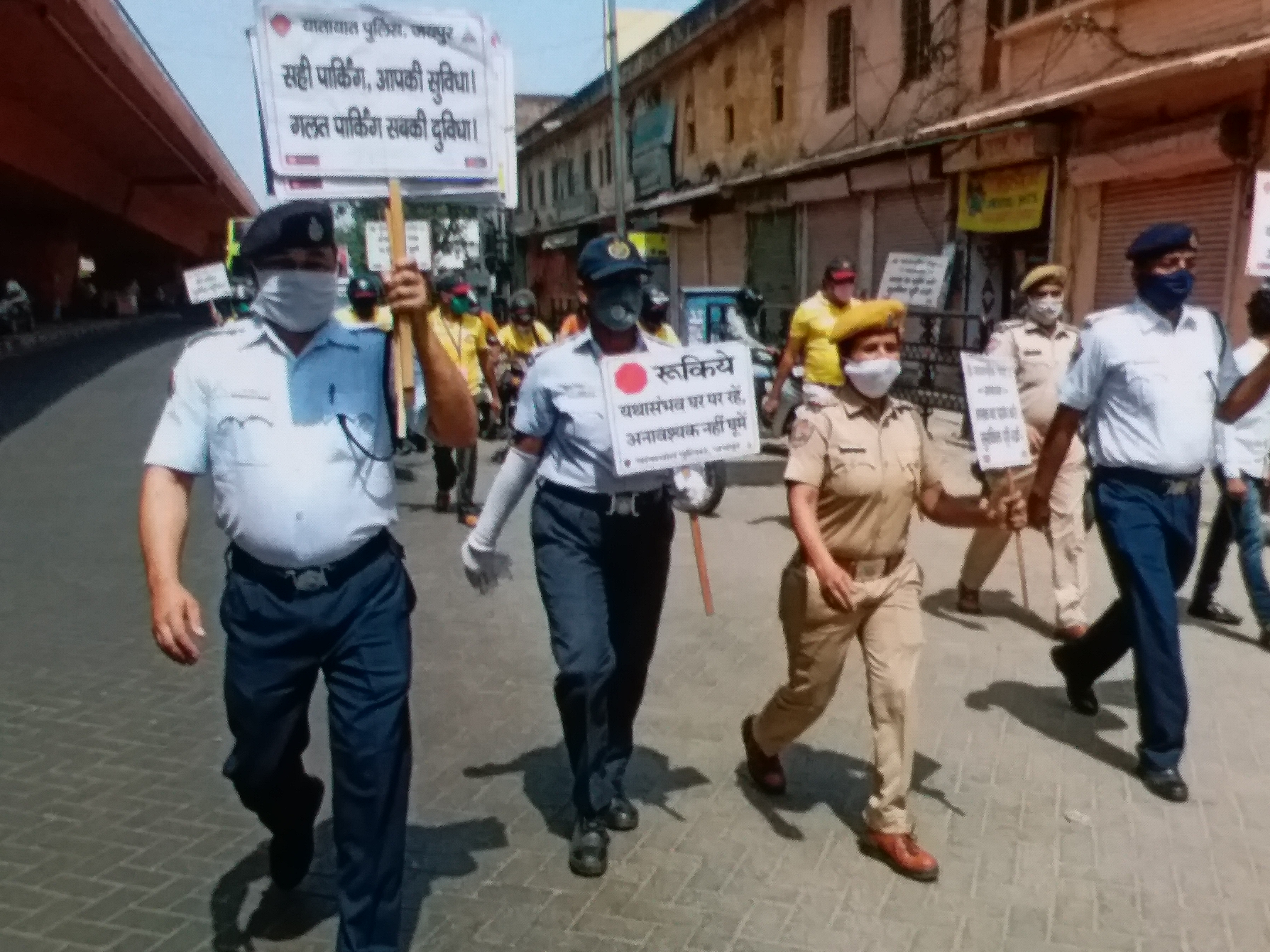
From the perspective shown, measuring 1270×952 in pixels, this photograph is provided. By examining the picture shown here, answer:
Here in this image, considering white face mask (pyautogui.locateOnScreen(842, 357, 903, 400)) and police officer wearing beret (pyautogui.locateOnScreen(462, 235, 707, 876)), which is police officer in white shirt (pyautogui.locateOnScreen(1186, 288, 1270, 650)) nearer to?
white face mask (pyautogui.locateOnScreen(842, 357, 903, 400))

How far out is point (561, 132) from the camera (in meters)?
42.6

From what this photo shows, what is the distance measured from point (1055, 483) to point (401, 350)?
3.90 m

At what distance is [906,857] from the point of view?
12.2ft

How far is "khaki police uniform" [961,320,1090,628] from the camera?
607 centimetres

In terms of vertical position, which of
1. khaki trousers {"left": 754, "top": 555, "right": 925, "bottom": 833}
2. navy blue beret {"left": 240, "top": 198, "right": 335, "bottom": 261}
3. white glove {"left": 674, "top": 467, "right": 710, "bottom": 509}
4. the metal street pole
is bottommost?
khaki trousers {"left": 754, "top": 555, "right": 925, "bottom": 833}

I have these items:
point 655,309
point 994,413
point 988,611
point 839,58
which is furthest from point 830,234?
point 994,413

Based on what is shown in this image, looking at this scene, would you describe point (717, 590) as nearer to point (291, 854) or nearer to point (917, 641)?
point (917, 641)

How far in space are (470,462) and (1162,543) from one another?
6152 millimetres

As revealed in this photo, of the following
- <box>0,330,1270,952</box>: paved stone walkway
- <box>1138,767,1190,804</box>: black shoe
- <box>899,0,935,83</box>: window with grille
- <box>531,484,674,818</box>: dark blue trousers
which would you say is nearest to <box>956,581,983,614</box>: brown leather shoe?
<box>0,330,1270,952</box>: paved stone walkway

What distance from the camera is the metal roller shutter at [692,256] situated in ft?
95.8

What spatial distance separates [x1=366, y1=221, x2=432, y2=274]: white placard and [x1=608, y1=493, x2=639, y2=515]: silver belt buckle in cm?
871

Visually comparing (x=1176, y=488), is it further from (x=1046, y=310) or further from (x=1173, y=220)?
(x=1173, y=220)

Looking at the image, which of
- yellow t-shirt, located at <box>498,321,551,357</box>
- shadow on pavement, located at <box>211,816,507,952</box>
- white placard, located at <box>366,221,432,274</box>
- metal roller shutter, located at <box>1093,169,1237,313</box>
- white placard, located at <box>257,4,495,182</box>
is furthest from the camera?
yellow t-shirt, located at <box>498,321,551,357</box>

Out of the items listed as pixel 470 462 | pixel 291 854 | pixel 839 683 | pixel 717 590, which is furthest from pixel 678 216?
pixel 291 854
